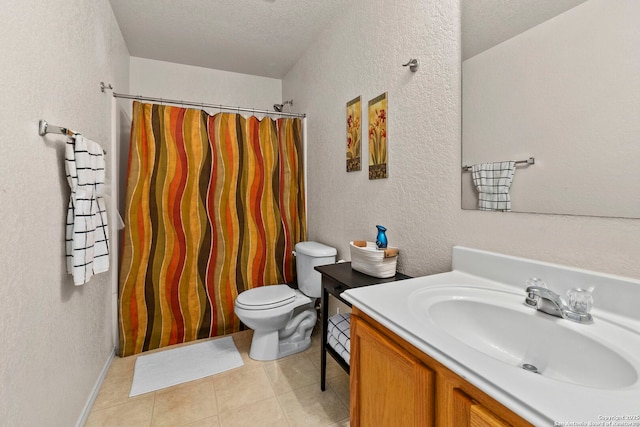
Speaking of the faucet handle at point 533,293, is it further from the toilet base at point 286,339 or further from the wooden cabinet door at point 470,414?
the toilet base at point 286,339

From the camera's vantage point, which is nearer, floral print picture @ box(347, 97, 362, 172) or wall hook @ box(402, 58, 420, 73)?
wall hook @ box(402, 58, 420, 73)

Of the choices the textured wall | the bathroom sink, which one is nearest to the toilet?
the textured wall

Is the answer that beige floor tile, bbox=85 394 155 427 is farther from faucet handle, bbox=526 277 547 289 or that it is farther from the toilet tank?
faucet handle, bbox=526 277 547 289

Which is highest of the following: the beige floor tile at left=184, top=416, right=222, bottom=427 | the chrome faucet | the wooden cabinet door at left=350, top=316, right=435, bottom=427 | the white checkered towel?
the chrome faucet

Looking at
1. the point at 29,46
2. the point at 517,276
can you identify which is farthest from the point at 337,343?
the point at 29,46

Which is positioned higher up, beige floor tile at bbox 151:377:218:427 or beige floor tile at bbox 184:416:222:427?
beige floor tile at bbox 151:377:218:427

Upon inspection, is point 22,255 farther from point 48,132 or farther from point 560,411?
point 560,411

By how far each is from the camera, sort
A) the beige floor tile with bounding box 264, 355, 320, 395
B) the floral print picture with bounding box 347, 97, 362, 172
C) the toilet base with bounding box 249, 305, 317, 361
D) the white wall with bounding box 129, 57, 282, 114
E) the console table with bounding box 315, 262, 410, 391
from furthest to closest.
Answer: the white wall with bounding box 129, 57, 282, 114, the toilet base with bounding box 249, 305, 317, 361, the floral print picture with bounding box 347, 97, 362, 172, the beige floor tile with bounding box 264, 355, 320, 395, the console table with bounding box 315, 262, 410, 391

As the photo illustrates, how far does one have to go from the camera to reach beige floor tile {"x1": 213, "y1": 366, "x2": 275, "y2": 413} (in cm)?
155

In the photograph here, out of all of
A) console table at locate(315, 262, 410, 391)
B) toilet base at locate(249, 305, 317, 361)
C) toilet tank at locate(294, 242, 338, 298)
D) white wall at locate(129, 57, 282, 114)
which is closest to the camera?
console table at locate(315, 262, 410, 391)

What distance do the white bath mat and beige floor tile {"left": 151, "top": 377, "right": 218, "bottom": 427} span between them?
0.22ft

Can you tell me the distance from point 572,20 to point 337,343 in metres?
1.51

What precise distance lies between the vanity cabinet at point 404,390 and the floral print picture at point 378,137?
0.90 meters

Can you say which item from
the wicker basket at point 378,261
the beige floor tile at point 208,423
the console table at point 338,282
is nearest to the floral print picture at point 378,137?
the wicker basket at point 378,261
